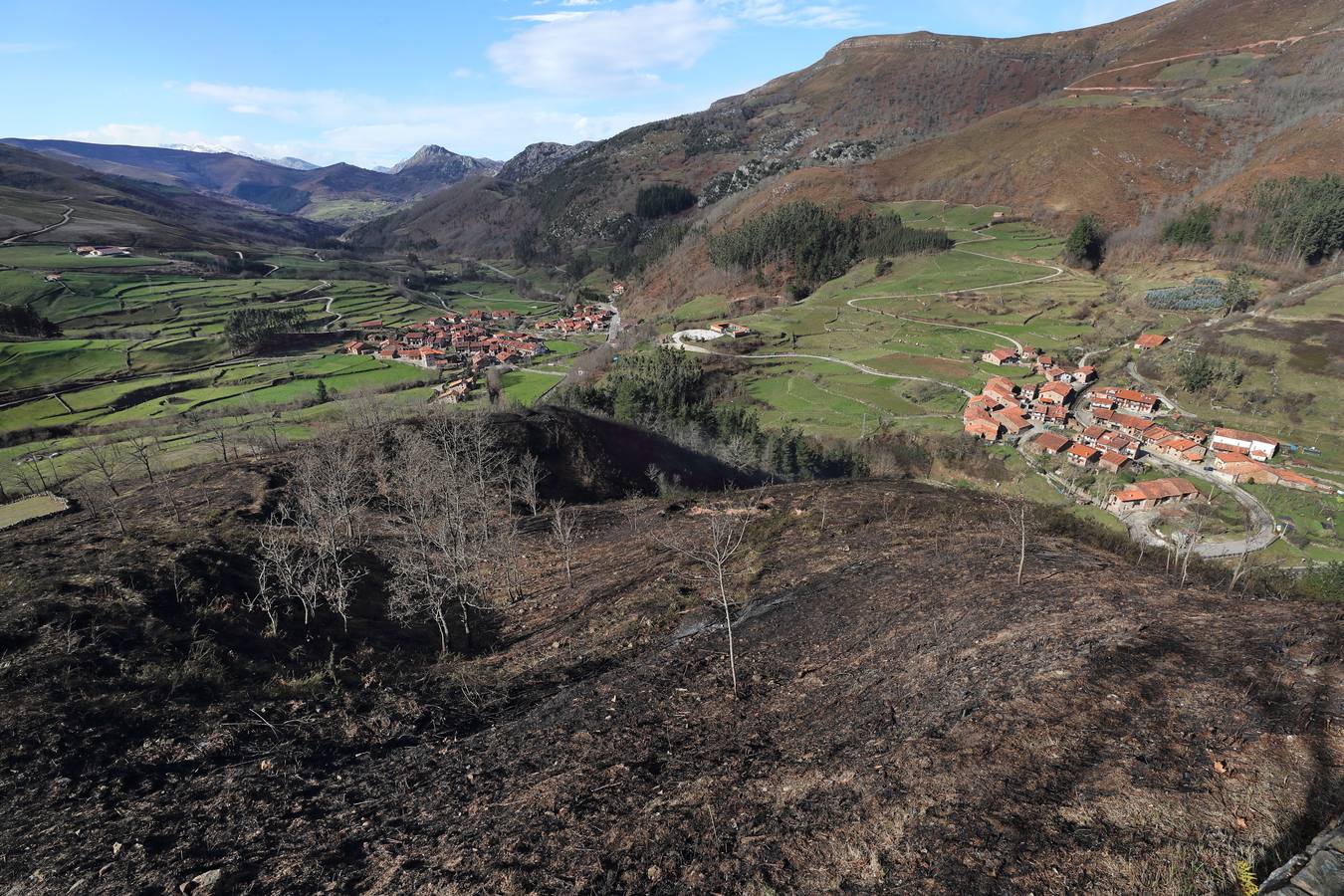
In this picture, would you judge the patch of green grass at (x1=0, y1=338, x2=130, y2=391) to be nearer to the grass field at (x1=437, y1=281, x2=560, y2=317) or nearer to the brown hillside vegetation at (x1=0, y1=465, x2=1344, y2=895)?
the brown hillside vegetation at (x1=0, y1=465, x2=1344, y2=895)

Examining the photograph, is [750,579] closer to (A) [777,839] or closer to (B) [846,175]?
(A) [777,839]

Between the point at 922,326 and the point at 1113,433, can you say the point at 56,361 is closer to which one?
the point at 922,326

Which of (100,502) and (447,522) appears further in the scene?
(100,502)

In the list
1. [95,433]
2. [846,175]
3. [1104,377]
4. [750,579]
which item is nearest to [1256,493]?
[1104,377]

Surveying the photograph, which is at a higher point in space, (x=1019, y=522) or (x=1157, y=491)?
(x=1019, y=522)

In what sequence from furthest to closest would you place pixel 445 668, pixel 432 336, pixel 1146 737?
pixel 432 336 → pixel 445 668 → pixel 1146 737

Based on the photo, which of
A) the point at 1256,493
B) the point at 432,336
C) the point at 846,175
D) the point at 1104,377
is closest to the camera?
the point at 1256,493

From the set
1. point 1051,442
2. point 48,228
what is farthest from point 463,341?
point 48,228

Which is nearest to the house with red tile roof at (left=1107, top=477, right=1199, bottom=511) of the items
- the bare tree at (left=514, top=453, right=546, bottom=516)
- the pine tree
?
the bare tree at (left=514, top=453, right=546, bottom=516)
